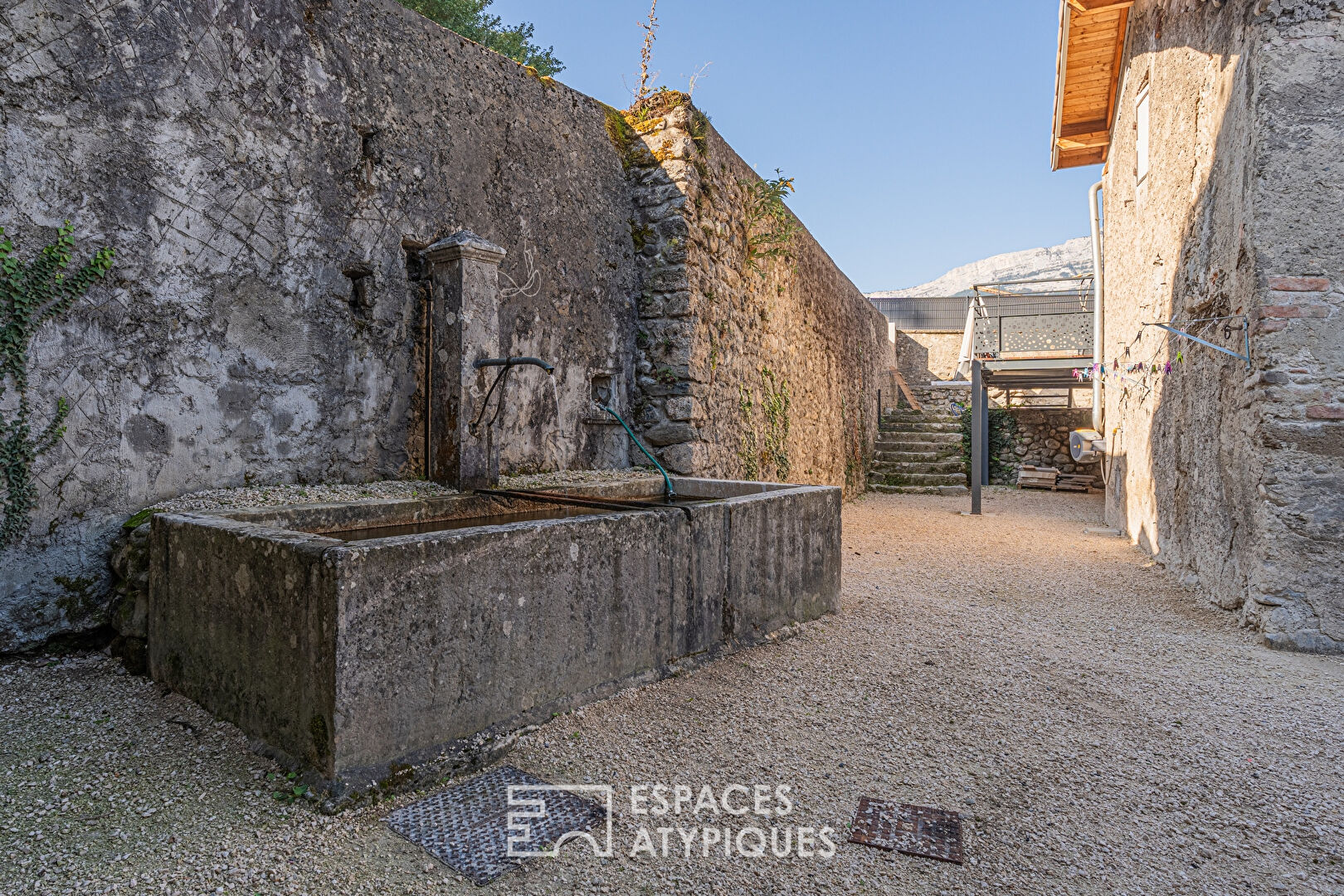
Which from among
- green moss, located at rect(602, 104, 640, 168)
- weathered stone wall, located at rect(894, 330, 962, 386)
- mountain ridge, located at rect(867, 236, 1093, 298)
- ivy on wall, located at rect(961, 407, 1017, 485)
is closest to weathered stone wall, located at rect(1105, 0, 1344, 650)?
green moss, located at rect(602, 104, 640, 168)

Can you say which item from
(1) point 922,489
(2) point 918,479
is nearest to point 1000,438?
(2) point 918,479

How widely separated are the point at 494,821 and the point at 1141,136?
23.6 feet

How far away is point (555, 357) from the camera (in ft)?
15.4

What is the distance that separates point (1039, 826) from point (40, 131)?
3.84 meters

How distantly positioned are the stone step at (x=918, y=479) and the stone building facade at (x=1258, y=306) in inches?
246

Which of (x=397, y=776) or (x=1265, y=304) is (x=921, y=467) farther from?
(x=397, y=776)

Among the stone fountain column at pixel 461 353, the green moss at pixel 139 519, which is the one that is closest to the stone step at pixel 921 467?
the stone fountain column at pixel 461 353

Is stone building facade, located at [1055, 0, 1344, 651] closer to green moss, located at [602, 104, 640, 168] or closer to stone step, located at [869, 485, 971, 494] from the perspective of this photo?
green moss, located at [602, 104, 640, 168]

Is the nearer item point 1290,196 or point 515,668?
point 515,668

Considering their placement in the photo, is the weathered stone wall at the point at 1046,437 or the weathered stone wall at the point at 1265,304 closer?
the weathered stone wall at the point at 1265,304

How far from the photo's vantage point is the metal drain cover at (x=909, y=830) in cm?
182

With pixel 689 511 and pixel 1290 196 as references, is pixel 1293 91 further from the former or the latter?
pixel 689 511

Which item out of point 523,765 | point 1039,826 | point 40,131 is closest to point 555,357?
point 40,131

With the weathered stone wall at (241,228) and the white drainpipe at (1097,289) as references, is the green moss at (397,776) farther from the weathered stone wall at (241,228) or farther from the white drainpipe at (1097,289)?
the white drainpipe at (1097,289)
